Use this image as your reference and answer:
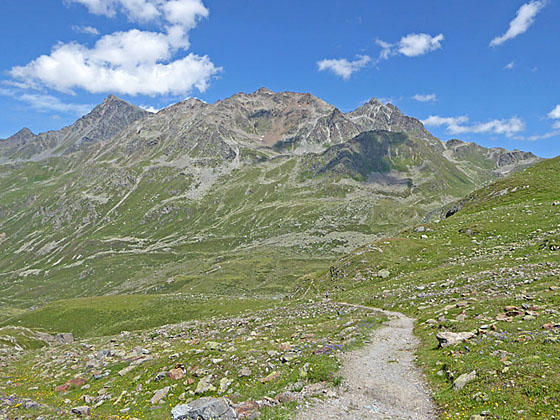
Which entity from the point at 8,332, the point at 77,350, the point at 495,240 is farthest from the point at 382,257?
the point at 8,332

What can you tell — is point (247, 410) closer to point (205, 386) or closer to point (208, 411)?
point (208, 411)

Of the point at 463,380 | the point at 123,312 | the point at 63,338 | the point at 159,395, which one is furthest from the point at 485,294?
the point at 123,312

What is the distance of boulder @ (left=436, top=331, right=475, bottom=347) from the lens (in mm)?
18688

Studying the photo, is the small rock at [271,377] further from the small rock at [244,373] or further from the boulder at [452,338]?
the boulder at [452,338]

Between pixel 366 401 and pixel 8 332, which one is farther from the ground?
pixel 366 401

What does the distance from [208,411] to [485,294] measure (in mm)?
25105

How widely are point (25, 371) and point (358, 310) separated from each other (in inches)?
1306

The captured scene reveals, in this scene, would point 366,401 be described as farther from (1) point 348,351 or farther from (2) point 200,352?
(2) point 200,352

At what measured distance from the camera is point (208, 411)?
13.0 m

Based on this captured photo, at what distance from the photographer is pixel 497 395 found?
12.2 meters

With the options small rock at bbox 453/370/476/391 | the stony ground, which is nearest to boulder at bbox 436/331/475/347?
small rock at bbox 453/370/476/391

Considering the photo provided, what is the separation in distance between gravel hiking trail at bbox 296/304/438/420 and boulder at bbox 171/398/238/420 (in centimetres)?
311

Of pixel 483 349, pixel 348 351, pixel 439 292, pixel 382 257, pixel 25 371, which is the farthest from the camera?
pixel 382 257

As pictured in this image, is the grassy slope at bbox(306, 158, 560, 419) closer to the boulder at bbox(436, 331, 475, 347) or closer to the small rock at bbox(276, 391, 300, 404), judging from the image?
the boulder at bbox(436, 331, 475, 347)
